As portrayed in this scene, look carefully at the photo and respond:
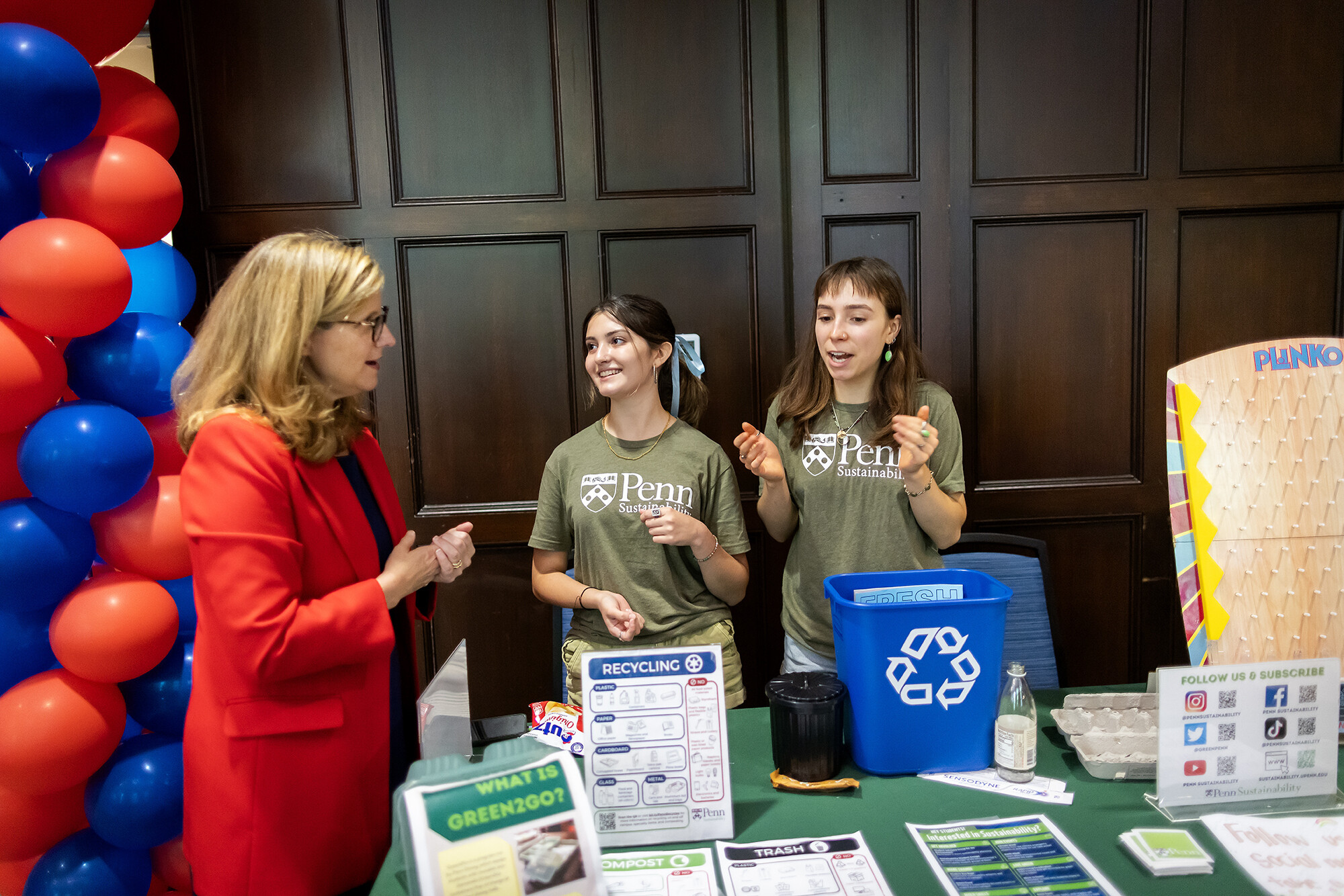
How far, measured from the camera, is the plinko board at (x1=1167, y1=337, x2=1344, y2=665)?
152 cm

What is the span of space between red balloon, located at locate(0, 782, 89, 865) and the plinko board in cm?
238

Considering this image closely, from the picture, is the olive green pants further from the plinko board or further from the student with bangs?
the plinko board

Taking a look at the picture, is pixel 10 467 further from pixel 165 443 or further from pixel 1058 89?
pixel 1058 89

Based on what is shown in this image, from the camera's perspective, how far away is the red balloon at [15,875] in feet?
5.98

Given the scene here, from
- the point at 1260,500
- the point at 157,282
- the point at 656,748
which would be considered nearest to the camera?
the point at 656,748

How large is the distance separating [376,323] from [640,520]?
79cm

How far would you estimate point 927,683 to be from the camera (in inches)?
51.4

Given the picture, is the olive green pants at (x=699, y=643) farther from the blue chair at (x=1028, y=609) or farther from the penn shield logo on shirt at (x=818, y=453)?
the blue chair at (x=1028, y=609)

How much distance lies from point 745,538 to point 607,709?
0.89 m

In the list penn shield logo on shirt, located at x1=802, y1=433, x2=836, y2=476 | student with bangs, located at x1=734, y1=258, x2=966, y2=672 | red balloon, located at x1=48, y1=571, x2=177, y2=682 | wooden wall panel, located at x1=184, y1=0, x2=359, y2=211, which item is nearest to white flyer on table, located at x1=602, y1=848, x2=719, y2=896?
student with bangs, located at x1=734, y1=258, x2=966, y2=672

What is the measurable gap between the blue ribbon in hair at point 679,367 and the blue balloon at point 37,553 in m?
1.39

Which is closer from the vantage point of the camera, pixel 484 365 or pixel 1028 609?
pixel 1028 609

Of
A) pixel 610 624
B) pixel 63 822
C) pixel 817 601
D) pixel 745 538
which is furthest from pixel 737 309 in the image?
pixel 63 822

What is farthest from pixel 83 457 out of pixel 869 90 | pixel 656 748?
pixel 869 90
